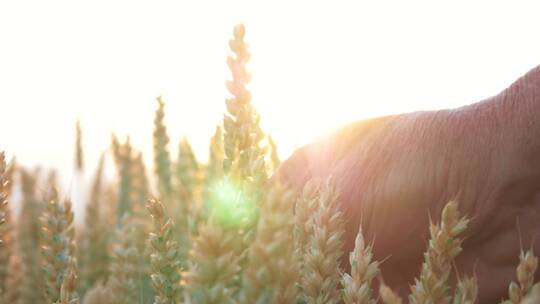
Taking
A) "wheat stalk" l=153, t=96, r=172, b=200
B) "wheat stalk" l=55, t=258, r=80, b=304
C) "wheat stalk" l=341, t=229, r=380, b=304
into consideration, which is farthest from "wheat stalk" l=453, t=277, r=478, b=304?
"wheat stalk" l=153, t=96, r=172, b=200

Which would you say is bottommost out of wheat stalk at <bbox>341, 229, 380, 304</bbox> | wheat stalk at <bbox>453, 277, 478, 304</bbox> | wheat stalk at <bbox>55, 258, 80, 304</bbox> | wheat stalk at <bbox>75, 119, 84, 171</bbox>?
wheat stalk at <bbox>453, 277, 478, 304</bbox>

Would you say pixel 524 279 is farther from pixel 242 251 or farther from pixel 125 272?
pixel 125 272

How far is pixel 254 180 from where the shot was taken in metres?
1.03

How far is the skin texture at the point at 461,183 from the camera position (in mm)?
1570

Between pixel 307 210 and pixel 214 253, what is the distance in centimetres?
69

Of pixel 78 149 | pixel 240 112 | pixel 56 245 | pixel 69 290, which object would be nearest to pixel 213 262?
pixel 240 112

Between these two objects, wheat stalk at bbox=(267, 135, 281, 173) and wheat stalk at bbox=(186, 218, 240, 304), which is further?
wheat stalk at bbox=(267, 135, 281, 173)

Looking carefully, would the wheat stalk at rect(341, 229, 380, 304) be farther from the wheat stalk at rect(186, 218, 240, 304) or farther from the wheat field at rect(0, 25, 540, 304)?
the wheat stalk at rect(186, 218, 240, 304)

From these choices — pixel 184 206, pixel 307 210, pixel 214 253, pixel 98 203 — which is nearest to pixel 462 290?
pixel 307 210

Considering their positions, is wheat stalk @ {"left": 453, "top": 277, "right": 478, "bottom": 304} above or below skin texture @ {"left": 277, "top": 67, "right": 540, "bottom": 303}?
below

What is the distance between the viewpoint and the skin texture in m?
1.57

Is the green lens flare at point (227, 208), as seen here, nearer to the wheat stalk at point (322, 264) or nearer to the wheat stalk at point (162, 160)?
the wheat stalk at point (322, 264)

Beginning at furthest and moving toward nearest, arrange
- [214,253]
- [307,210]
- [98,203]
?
[98,203] < [307,210] < [214,253]

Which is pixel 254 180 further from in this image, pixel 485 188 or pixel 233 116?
pixel 485 188
